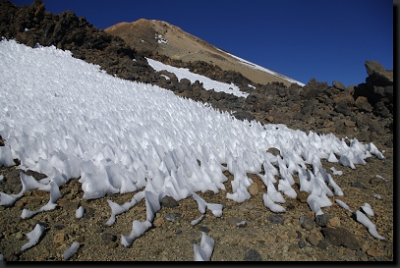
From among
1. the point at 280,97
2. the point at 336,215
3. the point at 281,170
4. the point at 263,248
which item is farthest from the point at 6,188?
the point at 280,97

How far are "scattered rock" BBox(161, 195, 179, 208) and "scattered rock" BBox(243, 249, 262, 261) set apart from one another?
3.00 feet

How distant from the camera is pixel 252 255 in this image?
1.92 m

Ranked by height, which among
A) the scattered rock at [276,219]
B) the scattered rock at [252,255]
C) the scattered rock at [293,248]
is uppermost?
the scattered rock at [276,219]

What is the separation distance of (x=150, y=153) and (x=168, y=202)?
3.33 ft

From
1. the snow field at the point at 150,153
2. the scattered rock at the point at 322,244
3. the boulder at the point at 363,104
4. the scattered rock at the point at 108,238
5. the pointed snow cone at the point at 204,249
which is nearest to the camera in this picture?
the pointed snow cone at the point at 204,249

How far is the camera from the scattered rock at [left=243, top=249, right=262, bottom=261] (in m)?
1.89

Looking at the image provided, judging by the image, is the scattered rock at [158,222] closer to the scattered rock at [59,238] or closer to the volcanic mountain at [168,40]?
the scattered rock at [59,238]

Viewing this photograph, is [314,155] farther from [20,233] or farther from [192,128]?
[20,233]

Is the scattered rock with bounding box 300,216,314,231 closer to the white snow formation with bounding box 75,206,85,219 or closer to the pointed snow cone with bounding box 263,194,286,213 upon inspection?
the pointed snow cone with bounding box 263,194,286,213

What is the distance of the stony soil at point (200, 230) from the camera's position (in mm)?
1940

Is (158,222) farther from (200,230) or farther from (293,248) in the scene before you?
(293,248)

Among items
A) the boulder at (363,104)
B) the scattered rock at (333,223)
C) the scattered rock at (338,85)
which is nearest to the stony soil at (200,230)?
the scattered rock at (333,223)

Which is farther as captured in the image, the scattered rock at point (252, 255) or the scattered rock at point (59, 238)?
the scattered rock at point (59, 238)

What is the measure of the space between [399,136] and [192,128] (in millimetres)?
3074
